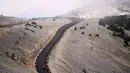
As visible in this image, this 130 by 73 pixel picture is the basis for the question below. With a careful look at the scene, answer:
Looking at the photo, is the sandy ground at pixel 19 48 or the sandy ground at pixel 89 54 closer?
the sandy ground at pixel 19 48

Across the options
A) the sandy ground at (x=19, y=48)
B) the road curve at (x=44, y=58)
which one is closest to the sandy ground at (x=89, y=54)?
the road curve at (x=44, y=58)

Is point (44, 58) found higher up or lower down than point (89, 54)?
higher up

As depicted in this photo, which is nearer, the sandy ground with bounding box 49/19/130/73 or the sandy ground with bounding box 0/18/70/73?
the sandy ground with bounding box 0/18/70/73

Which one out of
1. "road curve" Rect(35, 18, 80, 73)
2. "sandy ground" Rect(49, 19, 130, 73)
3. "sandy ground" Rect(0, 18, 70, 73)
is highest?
"sandy ground" Rect(0, 18, 70, 73)

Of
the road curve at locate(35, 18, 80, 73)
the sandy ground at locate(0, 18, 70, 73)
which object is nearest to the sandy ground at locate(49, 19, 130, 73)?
the road curve at locate(35, 18, 80, 73)

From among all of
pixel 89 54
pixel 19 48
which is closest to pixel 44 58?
pixel 19 48

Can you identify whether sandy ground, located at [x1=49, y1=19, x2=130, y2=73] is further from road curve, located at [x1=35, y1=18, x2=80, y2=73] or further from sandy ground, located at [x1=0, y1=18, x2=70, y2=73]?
sandy ground, located at [x1=0, y1=18, x2=70, y2=73]

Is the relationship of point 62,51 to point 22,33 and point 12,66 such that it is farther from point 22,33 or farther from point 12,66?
point 12,66

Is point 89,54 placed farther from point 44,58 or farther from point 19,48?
point 19,48

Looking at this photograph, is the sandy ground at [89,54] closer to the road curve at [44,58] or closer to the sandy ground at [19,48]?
the road curve at [44,58]
